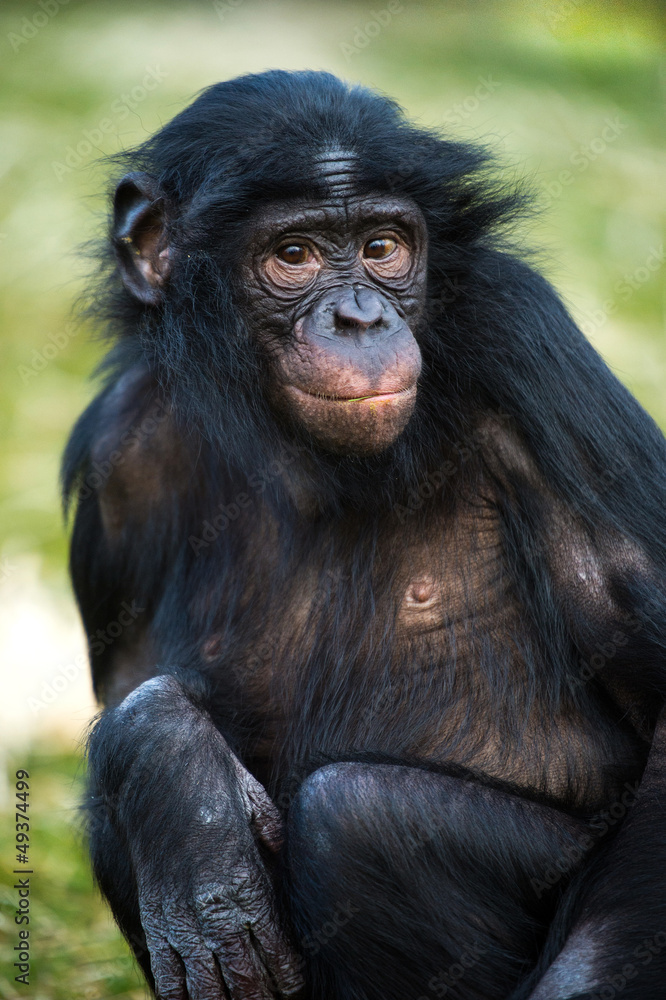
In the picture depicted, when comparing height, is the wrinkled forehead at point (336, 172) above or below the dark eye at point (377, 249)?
above

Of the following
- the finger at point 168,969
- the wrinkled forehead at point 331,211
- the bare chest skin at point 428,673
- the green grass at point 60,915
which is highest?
the wrinkled forehead at point 331,211

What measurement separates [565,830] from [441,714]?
0.57 meters

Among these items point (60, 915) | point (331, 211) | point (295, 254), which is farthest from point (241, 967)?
point (331, 211)

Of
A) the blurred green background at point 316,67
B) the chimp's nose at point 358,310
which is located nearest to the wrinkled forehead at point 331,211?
the chimp's nose at point 358,310

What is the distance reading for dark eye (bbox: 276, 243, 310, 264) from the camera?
4008mm

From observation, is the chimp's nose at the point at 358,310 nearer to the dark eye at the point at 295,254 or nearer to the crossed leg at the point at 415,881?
the dark eye at the point at 295,254

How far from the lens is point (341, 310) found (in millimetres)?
3777

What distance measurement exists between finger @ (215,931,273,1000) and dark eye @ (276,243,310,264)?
2.26 metres

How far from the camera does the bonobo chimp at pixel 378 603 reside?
3.59m

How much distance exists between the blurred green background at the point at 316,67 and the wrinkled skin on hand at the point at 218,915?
15.7 ft

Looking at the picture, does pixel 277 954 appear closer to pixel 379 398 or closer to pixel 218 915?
pixel 218 915

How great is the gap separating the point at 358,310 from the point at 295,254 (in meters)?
0.40

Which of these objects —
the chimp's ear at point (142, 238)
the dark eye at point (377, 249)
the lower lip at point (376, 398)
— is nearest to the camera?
the lower lip at point (376, 398)

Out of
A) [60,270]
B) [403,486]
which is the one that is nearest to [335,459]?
[403,486]
